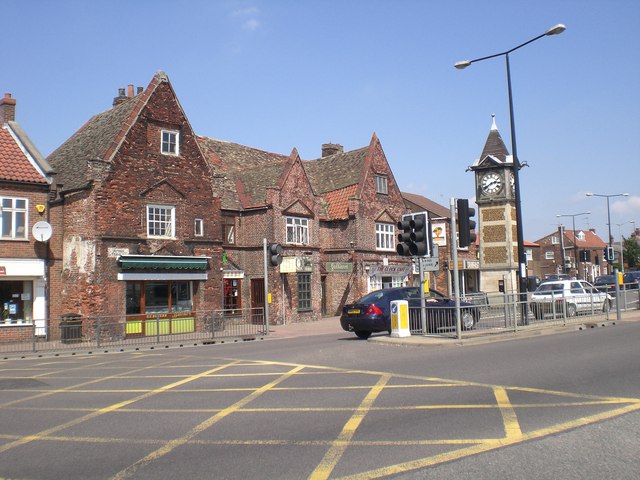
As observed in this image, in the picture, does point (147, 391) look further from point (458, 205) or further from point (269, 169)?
point (269, 169)

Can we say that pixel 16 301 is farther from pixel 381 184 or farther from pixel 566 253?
pixel 566 253

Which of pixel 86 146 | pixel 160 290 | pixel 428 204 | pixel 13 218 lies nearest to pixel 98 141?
pixel 86 146

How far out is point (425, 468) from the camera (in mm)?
5555

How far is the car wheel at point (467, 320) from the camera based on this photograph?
1791cm

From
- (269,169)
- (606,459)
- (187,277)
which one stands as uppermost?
(269,169)

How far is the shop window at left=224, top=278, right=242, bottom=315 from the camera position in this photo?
30453 millimetres

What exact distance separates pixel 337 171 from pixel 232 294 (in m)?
12.1

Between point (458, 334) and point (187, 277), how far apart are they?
14121 millimetres

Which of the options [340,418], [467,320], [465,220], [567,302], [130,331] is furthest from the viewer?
[130,331]

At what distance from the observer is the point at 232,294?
30.8m

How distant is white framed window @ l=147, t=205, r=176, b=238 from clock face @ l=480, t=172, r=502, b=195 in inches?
979

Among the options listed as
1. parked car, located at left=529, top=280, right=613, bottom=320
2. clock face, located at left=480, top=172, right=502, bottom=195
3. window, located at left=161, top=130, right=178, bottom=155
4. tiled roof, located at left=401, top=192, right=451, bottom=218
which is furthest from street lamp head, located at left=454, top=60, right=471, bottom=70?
tiled roof, located at left=401, top=192, right=451, bottom=218

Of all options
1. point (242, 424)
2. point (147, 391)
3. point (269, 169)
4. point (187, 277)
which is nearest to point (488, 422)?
point (242, 424)

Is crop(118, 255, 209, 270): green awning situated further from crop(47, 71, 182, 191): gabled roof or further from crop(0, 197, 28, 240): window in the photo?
crop(0, 197, 28, 240): window
